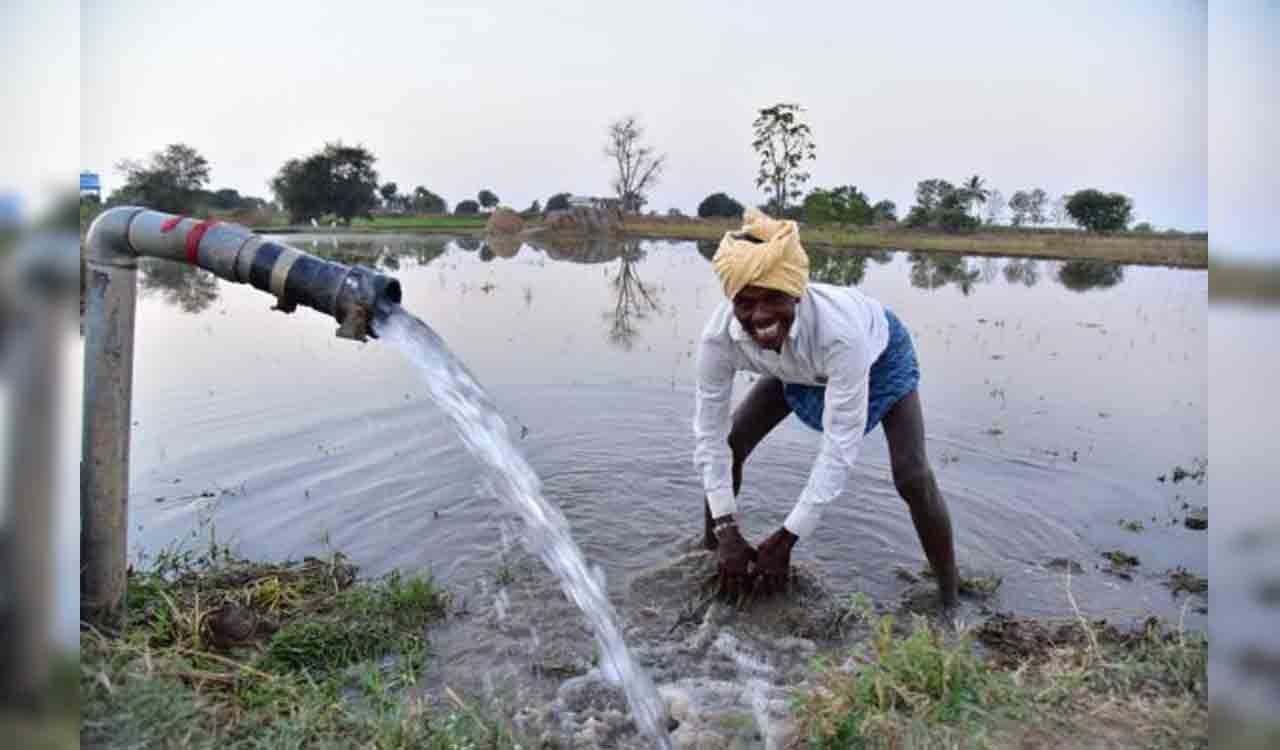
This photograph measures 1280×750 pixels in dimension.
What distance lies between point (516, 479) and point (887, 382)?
1.38 meters

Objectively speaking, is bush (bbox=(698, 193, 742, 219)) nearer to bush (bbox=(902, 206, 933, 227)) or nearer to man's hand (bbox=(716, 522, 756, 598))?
bush (bbox=(902, 206, 933, 227))

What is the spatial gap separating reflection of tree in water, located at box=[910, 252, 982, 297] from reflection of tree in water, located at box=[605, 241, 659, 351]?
5.10 meters

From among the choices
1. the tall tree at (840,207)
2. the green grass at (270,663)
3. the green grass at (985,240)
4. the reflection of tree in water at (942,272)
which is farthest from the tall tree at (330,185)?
the green grass at (270,663)

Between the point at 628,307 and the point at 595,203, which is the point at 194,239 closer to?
the point at 628,307

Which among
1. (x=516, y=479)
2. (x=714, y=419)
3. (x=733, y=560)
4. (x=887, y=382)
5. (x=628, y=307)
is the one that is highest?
(x=628, y=307)

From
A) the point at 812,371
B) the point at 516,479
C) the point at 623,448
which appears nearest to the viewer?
the point at 812,371

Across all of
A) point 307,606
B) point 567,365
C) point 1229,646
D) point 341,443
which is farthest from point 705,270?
point 1229,646

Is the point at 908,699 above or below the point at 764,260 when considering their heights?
below

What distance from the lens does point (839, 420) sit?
9.21 feet

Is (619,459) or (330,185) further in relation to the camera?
(330,185)

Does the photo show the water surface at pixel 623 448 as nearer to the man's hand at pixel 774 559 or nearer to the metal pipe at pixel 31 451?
the man's hand at pixel 774 559

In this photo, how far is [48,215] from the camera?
0.87 meters

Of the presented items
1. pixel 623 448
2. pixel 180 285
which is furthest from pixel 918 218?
pixel 623 448

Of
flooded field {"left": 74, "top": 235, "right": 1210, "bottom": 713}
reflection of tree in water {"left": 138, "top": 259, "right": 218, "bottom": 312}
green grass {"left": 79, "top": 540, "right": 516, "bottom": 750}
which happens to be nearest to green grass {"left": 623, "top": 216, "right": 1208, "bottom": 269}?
flooded field {"left": 74, "top": 235, "right": 1210, "bottom": 713}
